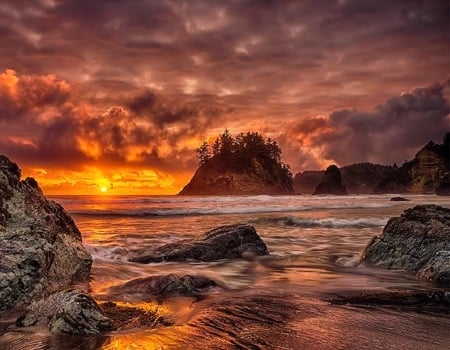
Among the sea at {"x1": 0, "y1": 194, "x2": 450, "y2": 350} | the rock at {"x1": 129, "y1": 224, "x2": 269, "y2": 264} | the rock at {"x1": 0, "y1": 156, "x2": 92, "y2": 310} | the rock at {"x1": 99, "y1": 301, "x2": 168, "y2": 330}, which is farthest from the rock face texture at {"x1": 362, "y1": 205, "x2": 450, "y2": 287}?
the rock at {"x1": 0, "y1": 156, "x2": 92, "y2": 310}

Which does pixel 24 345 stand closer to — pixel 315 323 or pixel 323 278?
pixel 315 323

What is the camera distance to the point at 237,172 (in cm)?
10212

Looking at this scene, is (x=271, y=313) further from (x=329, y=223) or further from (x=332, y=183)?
(x=332, y=183)

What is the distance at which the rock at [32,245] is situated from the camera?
4.80 metres

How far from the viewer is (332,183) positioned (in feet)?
404

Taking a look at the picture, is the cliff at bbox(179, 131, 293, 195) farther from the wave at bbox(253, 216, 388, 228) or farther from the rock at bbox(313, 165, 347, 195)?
the wave at bbox(253, 216, 388, 228)

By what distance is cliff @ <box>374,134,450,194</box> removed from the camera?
3910 inches

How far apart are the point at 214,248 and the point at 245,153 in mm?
Result: 99570

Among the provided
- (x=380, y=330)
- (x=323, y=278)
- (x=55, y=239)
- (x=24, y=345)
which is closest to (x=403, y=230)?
(x=323, y=278)

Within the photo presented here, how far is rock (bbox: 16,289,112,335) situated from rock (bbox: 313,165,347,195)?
121654mm

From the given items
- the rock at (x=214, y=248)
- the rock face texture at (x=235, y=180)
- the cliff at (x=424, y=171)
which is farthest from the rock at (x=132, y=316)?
the cliff at (x=424, y=171)

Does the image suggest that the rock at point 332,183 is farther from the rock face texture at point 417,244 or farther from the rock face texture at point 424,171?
the rock face texture at point 417,244

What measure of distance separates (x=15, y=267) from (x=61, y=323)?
1.64m

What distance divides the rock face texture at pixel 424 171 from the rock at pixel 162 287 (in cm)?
10258
